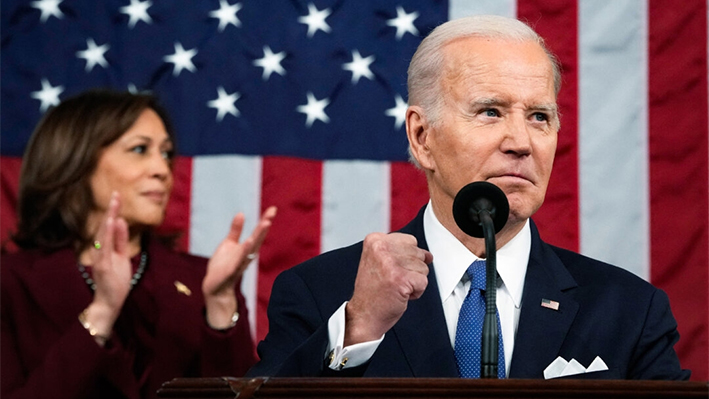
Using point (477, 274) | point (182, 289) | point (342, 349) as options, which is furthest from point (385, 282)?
point (182, 289)

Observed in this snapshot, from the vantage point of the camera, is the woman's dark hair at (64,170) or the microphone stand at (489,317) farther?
the woman's dark hair at (64,170)

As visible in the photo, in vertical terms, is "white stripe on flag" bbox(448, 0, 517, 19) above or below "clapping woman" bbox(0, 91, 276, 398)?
above

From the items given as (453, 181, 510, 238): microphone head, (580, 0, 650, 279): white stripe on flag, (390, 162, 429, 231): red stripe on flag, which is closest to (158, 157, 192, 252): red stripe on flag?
(390, 162, 429, 231): red stripe on flag

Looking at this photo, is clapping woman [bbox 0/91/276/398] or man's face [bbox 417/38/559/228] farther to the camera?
clapping woman [bbox 0/91/276/398]

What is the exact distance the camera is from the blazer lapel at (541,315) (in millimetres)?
1736

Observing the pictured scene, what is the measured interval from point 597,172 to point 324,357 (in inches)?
77.1

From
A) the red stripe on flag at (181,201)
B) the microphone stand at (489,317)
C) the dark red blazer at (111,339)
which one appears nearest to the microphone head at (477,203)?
the microphone stand at (489,317)

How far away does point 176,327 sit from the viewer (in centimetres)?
284

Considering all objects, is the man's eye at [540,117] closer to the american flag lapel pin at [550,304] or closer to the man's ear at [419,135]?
the man's ear at [419,135]

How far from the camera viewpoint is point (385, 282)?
152 centimetres

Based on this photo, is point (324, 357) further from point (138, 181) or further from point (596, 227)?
point (596, 227)

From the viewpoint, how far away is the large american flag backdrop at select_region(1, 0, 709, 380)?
3.23m

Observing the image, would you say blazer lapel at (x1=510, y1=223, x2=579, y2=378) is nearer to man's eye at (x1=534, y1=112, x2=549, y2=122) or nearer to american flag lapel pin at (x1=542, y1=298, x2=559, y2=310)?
american flag lapel pin at (x1=542, y1=298, x2=559, y2=310)

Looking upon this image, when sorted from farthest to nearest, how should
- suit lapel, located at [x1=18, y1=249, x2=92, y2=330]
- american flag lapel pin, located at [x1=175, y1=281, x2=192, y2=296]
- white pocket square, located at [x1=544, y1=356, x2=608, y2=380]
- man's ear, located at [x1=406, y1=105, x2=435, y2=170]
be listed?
american flag lapel pin, located at [x1=175, y1=281, x2=192, y2=296] < suit lapel, located at [x1=18, y1=249, x2=92, y2=330] < man's ear, located at [x1=406, y1=105, x2=435, y2=170] < white pocket square, located at [x1=544, y1=356, x2=608, y2=380]
